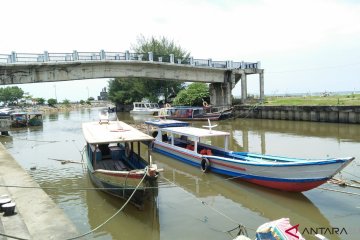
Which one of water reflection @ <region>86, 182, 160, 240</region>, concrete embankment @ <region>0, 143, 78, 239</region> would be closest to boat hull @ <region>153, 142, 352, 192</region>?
water reflection @ <region>86, 182, 160, 240</region>

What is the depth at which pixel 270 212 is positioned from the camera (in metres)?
10.1

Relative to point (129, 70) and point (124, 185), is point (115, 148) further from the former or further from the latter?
point (129, 70)

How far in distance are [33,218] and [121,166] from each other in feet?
15.9

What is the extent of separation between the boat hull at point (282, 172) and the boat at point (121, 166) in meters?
3.51

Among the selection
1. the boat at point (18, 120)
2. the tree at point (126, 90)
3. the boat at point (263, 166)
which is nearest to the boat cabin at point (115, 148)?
the boat at point (263, 166)

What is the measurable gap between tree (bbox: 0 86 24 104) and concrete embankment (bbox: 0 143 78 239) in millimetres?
101992

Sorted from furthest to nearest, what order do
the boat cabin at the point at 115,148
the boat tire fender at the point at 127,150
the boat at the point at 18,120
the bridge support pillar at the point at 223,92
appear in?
1. the bridge support pillar at the point at 223,92
2. the boat at the point at 18,120
3. the boat tire fender at the point at 127,150
4. the boat cabin at the point at 115,148

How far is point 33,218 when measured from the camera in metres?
8.02

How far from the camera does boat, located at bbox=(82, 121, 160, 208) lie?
9125 millimetres

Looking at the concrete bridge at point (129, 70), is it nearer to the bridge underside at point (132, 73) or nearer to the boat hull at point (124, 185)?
the bridge underside at point (132, 73)

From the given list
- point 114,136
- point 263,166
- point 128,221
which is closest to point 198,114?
point 263,166

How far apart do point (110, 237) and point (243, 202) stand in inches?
181

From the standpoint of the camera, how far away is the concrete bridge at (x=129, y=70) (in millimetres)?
27798

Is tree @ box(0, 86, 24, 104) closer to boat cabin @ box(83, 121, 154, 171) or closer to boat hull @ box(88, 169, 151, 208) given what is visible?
boat cabin @ box(83, 121, 154, 171)
